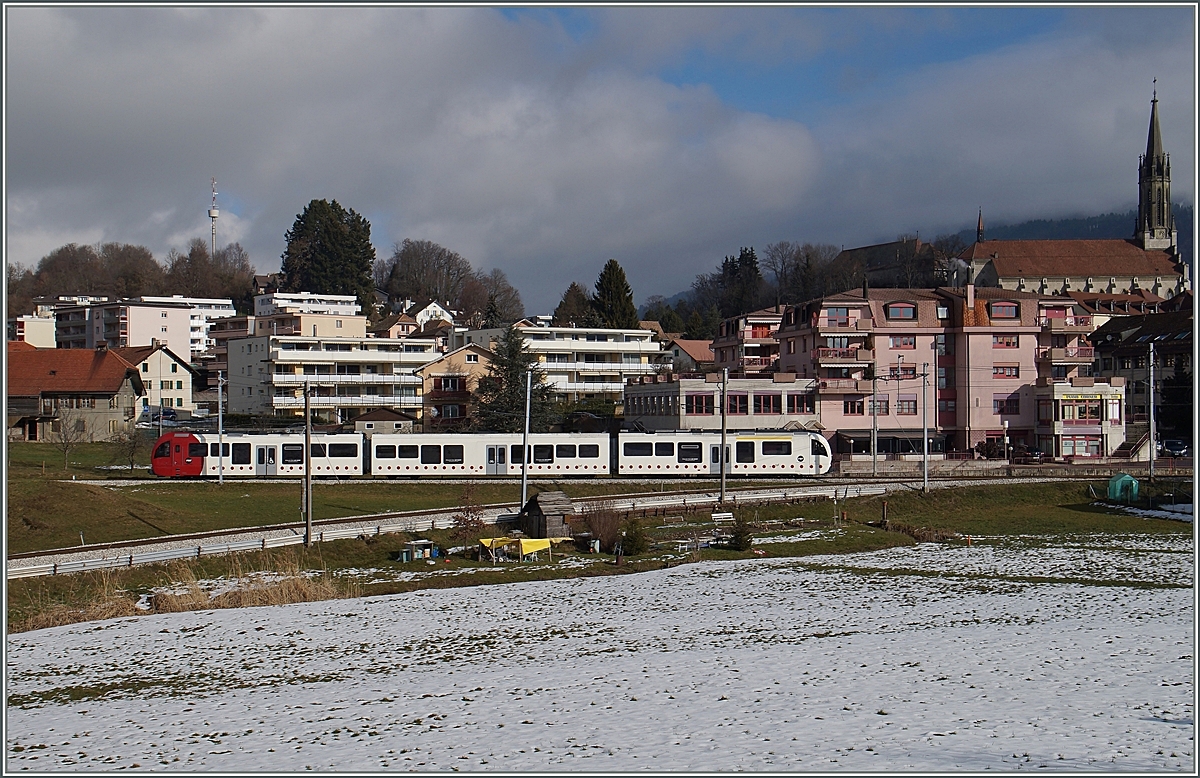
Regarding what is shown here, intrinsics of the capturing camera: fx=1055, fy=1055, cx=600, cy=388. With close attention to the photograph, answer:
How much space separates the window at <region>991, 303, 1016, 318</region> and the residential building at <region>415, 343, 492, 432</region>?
3515 centimetres

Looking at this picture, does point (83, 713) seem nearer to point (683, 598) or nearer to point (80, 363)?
point (683, 598)

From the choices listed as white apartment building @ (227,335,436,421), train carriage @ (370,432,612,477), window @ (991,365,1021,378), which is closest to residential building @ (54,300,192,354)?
white apartment building @ (227,335,436,421)

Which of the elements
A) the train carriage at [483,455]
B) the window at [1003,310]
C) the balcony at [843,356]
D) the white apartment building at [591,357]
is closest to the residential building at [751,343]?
the white apartment building at [591,357]

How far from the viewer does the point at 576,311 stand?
12188 cm

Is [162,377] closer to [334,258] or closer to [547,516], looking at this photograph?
[334,258]

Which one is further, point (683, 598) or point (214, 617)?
point (683, 598)

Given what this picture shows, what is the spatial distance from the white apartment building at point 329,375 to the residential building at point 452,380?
1.38 m

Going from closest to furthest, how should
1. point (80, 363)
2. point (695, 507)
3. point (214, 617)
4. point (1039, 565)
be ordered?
point (214, 617) < point (1039, 565) < point (695, 507) < point (80, 363)

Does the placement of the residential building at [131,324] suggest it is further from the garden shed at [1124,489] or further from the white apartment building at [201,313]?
the garden shed at [1124,489]

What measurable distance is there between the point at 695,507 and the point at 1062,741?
27.4 metres

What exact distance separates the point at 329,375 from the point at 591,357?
21836 mm

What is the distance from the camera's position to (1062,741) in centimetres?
1335

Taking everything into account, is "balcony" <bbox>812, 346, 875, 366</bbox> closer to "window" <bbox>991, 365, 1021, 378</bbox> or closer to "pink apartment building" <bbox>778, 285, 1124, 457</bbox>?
"pink apartment building" <bbox>778, 285, 1124, 457</bbox>

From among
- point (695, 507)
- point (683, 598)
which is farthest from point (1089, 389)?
point (683, 598)
